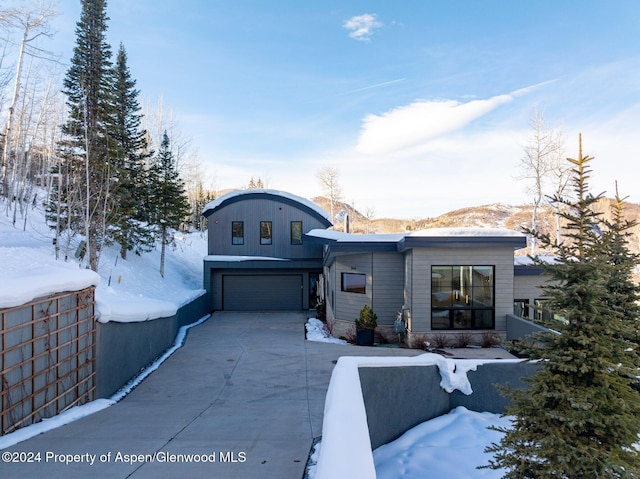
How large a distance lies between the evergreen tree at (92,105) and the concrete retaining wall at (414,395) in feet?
48.0

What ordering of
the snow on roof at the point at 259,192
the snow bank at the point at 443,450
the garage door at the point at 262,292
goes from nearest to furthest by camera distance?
the snow bank at the point at 443,450, the snow on roof at the point at 259,192, the garage door at the point at 262,292

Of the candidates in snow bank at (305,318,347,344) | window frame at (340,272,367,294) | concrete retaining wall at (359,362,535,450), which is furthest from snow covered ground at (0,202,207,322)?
window frame at (340,272,367,294)

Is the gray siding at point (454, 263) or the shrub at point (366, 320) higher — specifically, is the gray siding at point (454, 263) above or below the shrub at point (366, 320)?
above

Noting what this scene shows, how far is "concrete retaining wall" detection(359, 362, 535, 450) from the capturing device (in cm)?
632

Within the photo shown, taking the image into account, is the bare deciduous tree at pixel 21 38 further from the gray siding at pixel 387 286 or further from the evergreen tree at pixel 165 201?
the gray siding at pixel 387 286

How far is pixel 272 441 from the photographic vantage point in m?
5.17

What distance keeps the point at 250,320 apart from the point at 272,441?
547 inches

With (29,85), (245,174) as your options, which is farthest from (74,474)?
(245,174)

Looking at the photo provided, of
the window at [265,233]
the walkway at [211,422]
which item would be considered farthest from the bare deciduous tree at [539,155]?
the walkway at [211,422]

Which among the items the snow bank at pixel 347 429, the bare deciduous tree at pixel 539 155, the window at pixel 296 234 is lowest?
the snow bank at pixel 347 429

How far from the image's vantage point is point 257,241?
21953mm

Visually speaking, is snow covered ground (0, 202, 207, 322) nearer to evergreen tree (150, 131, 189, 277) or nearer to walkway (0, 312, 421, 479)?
walkway (0, 312, 421, 479)

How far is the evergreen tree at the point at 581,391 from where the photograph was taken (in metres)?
3.97

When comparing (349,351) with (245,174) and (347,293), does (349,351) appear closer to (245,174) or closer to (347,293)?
(347,293)
